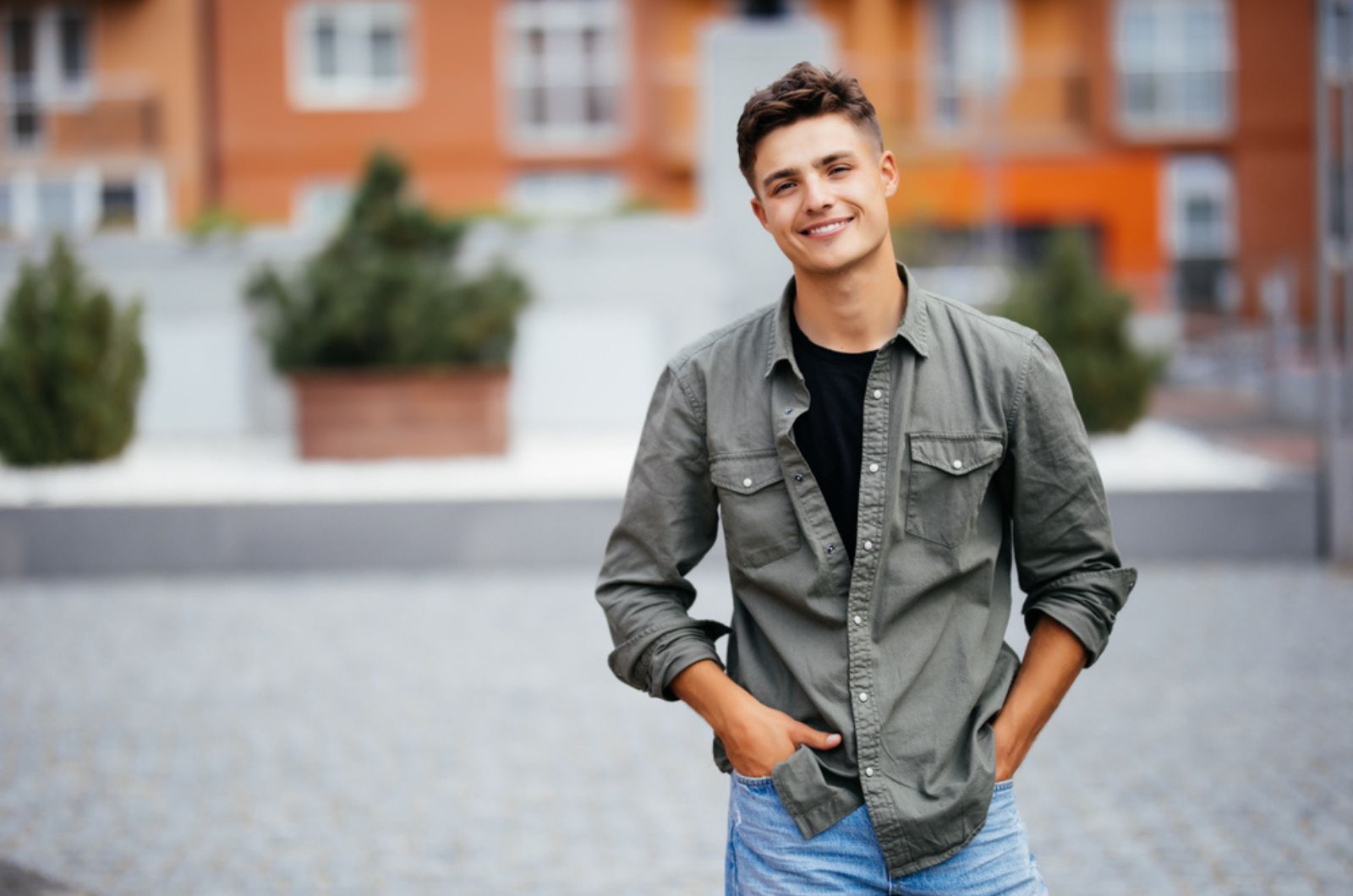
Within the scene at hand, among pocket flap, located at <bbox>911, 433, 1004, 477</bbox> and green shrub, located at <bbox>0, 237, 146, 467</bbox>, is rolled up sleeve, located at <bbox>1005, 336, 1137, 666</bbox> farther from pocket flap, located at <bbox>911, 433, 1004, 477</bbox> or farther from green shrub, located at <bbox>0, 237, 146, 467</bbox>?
green shrub, located at <bbox>0, 237, 146, 467</bbox>

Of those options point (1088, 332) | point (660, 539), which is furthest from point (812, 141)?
point (1088, 332)

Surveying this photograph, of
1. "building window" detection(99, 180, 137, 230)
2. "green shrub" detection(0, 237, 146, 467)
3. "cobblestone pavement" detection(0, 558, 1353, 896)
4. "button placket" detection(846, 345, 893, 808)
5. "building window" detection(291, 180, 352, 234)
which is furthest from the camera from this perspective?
"building window" detection(99, 180, 137, 230)

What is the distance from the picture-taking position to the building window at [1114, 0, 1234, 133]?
30.8 metres

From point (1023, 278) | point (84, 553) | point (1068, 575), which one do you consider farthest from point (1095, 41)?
point (1068, 575)

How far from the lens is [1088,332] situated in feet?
37.5

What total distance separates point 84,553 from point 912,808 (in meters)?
8.23

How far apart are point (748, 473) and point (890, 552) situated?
0.66ft

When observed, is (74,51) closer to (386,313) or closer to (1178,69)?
(1178,69)

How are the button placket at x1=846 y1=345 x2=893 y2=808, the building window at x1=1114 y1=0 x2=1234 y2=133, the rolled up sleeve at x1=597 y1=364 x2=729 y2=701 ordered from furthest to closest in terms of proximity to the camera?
the building window at x1=1114 y1=0 x2=1234 y2=133, the rolled up sleeve at x1=597 y1=364 x2=729 y2=701, the button placket at x1=846 y1=345 x2=893 y2=808

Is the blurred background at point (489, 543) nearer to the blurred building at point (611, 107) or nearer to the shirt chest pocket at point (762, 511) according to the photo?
the shirt chest pocket at point (762, 511)

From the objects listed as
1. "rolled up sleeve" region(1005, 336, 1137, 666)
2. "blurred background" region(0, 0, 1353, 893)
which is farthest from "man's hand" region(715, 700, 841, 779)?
"blurred background" region(0, 0, 1353, 893)

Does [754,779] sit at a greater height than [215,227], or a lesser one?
lesser

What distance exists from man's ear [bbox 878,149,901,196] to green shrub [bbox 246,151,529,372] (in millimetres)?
8947

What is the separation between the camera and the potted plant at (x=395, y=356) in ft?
36.3
